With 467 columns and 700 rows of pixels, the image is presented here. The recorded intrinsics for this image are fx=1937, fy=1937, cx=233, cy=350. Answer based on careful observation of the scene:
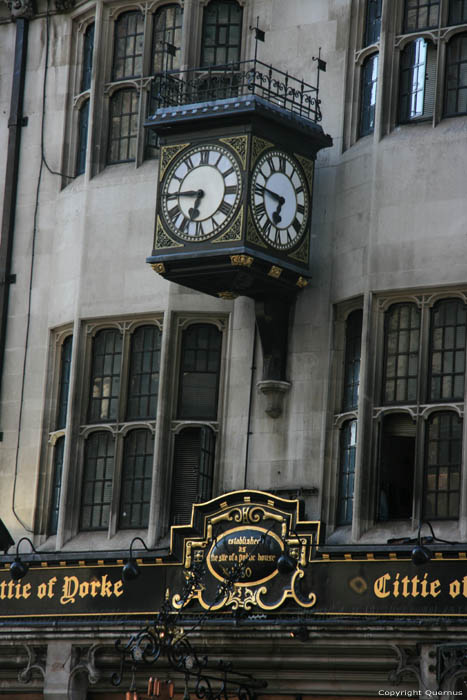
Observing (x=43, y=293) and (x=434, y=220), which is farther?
(x=43, y=293)

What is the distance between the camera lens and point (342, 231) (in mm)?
31172

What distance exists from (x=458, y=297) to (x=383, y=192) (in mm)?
2156

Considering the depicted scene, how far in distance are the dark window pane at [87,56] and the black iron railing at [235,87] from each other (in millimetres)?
1894

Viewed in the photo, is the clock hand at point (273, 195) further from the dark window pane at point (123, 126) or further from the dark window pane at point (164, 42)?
the dark window pane at point (123, 126)

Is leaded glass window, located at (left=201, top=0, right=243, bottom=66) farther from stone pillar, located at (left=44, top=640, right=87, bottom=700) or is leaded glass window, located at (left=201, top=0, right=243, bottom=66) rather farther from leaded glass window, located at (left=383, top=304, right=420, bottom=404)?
stone pillar, located at (left=44, top=640, right=87, bottom=700)

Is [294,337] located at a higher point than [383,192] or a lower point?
lower

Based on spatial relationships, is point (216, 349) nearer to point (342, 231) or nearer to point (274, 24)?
point (342, 231)

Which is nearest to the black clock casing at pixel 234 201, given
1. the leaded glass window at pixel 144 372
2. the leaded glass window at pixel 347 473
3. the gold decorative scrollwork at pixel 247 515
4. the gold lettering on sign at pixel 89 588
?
the leaded glass window at pixel 144 372

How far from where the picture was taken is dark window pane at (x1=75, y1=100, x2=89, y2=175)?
3462 centimetres

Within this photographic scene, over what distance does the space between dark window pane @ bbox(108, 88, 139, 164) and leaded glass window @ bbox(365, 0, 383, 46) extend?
4378 millimetres

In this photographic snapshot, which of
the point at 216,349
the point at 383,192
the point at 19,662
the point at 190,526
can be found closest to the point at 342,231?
the point at 383,192

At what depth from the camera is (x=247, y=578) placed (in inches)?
1173

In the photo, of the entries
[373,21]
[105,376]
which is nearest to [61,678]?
[105,376]

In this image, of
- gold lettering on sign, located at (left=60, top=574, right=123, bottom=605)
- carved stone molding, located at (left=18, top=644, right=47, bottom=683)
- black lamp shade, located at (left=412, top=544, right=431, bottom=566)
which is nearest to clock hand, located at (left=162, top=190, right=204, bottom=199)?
gold lettering on sign, located at (left=60, top=574, right=123, bottom=605)
